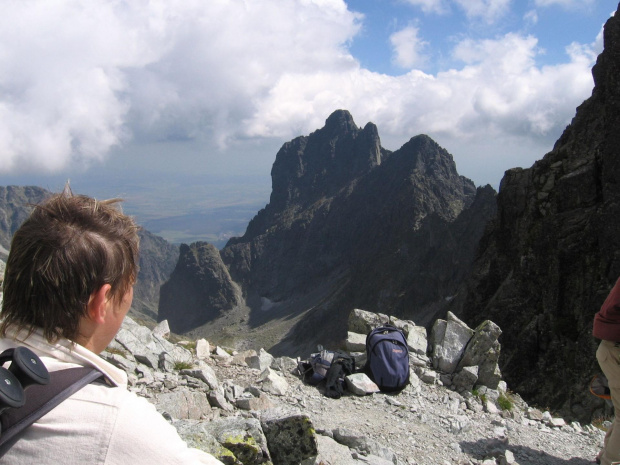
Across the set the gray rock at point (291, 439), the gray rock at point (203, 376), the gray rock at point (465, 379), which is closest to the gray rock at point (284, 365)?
the gray rock at point (203, 376)

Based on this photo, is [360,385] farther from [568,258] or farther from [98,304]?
[568,258]

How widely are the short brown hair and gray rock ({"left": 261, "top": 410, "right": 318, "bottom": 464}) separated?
429cm

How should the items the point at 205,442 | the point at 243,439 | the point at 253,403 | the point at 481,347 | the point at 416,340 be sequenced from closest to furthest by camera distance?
the point at 205,442 < the point at 243,439 < the point at 253,403 < the point at 481,347 < the point at 416,340

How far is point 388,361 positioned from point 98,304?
9259 mm

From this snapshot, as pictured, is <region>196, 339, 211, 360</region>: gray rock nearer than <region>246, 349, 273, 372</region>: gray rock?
No

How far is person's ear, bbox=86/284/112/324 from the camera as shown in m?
2.09

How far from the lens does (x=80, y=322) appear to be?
2.07m

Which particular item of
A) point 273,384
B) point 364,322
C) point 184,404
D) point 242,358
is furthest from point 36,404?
point 364,322

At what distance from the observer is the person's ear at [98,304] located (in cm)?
209

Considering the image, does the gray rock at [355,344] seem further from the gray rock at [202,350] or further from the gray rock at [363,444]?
the gray rock at [363,444]

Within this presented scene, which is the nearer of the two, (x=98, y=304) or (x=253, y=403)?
(x=98, y=304)

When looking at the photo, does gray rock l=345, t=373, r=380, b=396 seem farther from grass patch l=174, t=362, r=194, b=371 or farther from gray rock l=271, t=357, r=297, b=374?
grass patch l=174, t=362, r=194, b=371

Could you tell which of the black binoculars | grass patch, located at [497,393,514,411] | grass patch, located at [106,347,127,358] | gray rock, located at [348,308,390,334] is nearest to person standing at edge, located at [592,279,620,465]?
grass patch, located at [497,393,514,411]

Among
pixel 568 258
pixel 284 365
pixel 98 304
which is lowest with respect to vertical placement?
pixel 284 365
